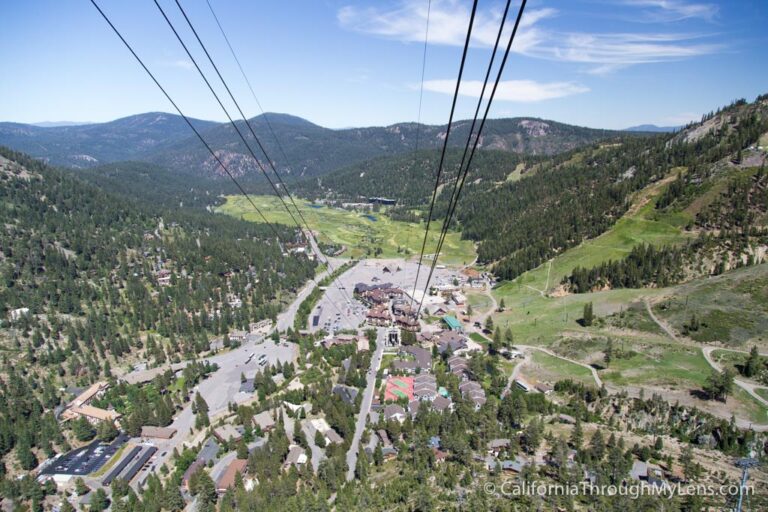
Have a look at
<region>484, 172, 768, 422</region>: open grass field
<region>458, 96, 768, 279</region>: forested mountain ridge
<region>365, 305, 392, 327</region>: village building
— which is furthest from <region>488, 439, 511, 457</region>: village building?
<region>458, 96, 768, 279</region>: forested mountain ridge

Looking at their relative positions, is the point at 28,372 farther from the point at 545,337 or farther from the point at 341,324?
the point at 545,337

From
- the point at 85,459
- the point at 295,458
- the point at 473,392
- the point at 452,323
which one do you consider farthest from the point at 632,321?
the point at 85,459

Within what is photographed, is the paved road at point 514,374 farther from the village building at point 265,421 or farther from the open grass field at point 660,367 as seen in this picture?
the village building at point 265,421

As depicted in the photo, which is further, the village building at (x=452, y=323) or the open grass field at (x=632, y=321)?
the village building at (x=452, y=323)

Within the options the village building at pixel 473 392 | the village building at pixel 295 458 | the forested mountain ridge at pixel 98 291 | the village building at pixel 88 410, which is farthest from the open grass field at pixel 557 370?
the village building at pixel 88 410

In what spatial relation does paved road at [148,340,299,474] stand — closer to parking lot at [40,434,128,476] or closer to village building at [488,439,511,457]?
parking lot at [40,434,128,476]

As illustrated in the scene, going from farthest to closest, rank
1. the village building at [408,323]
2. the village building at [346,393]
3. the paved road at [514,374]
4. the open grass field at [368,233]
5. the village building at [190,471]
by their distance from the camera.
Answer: the open grass field at [368,233] → the village building at [408,323] → the paved road at [514,374] → the village building at [346,393] → the village building at [190,471]

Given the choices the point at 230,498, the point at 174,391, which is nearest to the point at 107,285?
the point at 174,391
